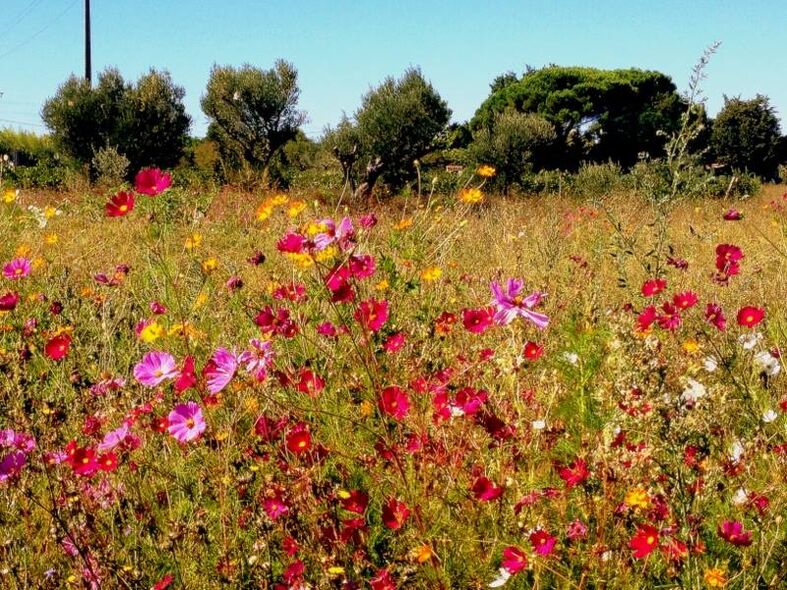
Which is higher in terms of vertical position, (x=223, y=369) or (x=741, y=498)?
(x=223, y=369)

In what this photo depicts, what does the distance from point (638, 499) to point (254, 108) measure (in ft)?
58.7

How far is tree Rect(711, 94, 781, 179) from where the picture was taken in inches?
1025

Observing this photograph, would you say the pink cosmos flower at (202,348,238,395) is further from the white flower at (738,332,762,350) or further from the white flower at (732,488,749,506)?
the white flower at (738,332,762,350)

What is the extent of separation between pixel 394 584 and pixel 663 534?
1.62 ft

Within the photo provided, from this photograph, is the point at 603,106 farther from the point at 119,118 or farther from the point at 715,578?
the point at 715,578

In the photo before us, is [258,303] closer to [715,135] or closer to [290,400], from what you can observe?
[290,400]

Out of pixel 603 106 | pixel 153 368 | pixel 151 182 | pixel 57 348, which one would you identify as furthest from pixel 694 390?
pixel 603 106

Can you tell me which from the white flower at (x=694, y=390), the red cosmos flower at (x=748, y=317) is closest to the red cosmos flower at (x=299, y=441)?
the white flower at (x=694, y=390)

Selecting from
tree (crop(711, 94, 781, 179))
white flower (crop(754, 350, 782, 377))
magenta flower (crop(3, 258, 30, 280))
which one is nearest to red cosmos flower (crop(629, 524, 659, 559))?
white flower (crop(754, 350, 782, 377))

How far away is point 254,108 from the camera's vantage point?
1784 cm

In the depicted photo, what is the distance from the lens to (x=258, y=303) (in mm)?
2797

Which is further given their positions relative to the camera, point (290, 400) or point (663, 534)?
point (290, 400)

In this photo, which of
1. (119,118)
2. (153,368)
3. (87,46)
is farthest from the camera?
(87,46)

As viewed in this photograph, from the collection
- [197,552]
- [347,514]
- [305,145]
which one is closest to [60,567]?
[197,552]
